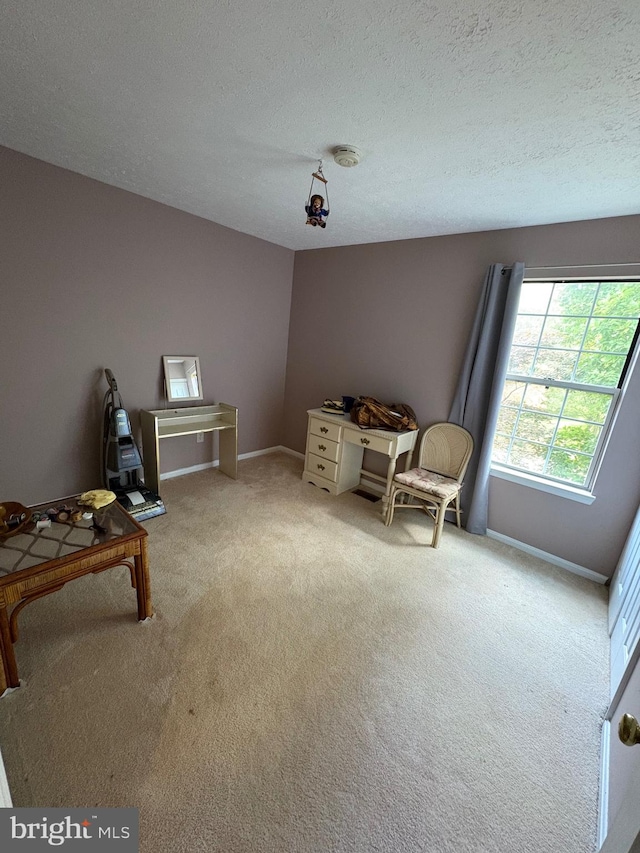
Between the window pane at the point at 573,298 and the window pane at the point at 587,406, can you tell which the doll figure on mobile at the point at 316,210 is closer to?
the window pane at the point at 573,298

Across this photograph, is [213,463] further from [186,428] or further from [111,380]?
[111,380]

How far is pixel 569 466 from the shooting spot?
7.96 ft

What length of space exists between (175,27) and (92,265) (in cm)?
Answer: 183

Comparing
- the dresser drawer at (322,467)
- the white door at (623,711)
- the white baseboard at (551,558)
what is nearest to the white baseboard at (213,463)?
the dresser drawer at (322,467)

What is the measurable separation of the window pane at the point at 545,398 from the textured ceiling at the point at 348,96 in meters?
1.10

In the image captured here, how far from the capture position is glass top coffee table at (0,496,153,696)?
4.21 ft

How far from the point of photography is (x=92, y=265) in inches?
95.7

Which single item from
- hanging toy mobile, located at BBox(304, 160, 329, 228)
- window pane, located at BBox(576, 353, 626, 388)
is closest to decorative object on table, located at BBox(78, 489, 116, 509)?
hanging toy mobile, located at BBox(304, 160, 329, 228)

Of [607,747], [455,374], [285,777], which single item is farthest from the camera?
[455,374]

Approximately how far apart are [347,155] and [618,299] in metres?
1.93

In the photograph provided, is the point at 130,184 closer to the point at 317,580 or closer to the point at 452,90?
the point at 452,90

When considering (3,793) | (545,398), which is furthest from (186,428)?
(545,398)

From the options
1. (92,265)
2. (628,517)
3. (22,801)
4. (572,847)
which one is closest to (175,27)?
(92,265)

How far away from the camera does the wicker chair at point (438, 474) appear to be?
2506mm
